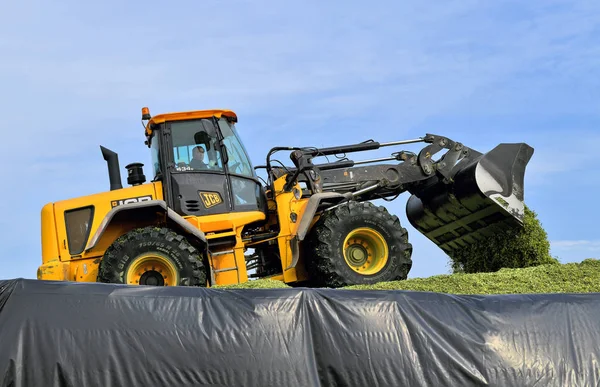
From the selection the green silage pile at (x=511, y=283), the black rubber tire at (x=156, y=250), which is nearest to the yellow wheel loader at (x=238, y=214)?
the black rubber tire at (x=156, y=250)

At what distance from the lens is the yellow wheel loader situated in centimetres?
1026

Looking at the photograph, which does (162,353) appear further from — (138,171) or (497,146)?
(497,146)

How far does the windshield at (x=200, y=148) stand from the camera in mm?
10883

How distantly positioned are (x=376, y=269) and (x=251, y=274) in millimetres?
1732

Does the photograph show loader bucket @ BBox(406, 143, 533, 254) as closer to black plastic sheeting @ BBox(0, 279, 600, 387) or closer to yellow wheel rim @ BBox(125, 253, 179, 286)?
black plastic sheeting @ BBox(0, 279, 600, 387)

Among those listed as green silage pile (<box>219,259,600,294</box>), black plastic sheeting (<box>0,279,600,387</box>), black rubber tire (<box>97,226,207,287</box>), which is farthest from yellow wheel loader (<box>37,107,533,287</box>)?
black plastic sheeting (<box>0,279,600,387</box>)

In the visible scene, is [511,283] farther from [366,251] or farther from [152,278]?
[152,278]

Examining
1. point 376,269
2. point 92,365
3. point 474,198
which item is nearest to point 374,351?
point 92,365

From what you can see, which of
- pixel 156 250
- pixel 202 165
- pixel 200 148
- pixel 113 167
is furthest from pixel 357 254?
pixel 113 167

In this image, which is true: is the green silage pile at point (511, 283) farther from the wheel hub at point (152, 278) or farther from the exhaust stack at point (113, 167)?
the exhaust stack at point (113, 167)

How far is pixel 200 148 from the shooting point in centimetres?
1098

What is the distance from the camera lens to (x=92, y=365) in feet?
21.4

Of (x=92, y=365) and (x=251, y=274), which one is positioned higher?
(x=251, y=274)

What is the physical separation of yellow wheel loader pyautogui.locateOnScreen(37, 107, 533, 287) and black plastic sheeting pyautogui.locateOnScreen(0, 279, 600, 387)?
3138mm
